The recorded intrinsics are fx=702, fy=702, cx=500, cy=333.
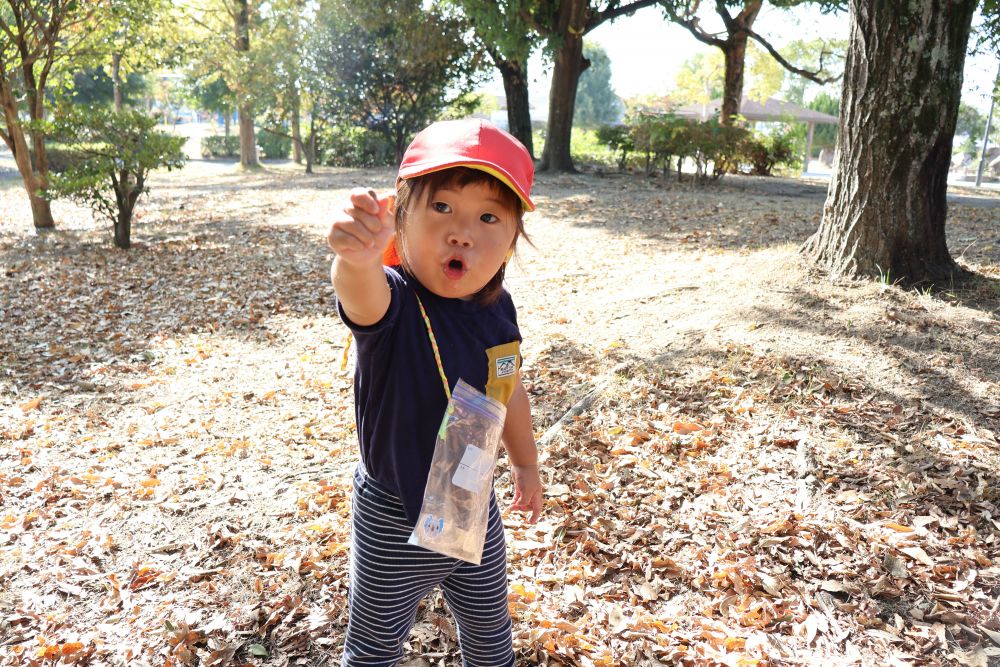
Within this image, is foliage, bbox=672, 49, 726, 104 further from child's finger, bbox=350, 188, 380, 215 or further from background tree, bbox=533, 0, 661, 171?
child's finger, bbox=350, 188, 380, 215

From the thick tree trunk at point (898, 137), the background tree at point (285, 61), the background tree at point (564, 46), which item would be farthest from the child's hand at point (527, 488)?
the background tree at point (285, 61)

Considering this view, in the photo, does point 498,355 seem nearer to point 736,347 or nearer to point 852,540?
point 852,540

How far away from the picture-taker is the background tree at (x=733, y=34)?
1476 cm

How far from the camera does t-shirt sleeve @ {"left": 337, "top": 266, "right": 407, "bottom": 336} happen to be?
143 centimetres

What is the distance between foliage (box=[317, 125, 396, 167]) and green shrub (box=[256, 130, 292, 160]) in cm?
807

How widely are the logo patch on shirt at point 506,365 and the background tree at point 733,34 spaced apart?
48.4ft

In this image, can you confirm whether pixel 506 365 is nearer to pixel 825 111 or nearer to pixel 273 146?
pixel 273 146

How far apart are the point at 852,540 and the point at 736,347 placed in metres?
1.78

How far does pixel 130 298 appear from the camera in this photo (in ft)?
24.3

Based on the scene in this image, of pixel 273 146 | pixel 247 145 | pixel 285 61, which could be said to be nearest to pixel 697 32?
pixel 285 61

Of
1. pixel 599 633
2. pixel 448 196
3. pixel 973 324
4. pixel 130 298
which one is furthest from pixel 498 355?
pixel 130 298

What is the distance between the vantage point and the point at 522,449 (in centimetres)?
189

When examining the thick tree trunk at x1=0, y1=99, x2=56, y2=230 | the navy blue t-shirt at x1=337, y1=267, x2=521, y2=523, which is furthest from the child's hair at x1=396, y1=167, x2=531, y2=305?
the thick tree trunk at x1=0, y1=99, x2=56, y2=230

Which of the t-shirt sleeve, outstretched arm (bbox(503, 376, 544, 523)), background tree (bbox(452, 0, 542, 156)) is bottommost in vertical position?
outstretched arm (bbox(503, 376, 544, 523))
